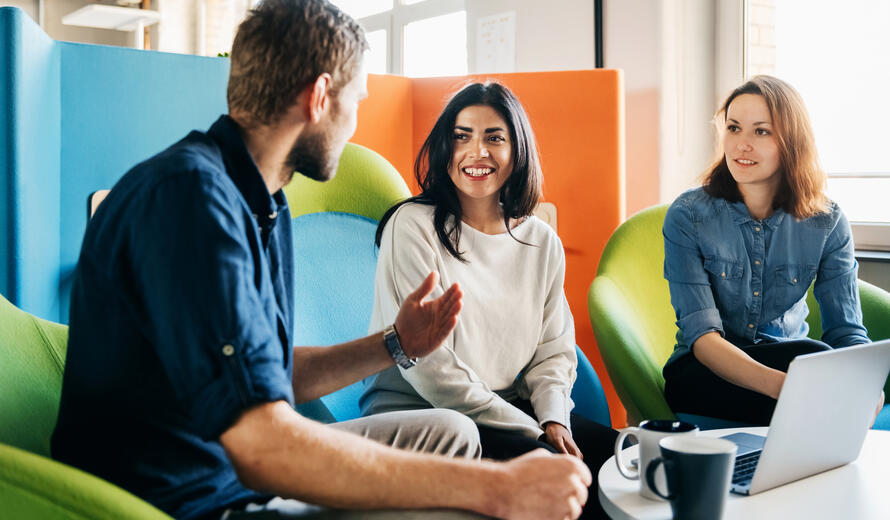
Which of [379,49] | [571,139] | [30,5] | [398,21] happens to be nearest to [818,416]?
[571,139]

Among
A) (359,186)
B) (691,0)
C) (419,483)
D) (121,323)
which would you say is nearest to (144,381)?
(121,323)

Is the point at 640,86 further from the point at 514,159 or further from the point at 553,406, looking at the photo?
the point at 553,406

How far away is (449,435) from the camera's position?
1.24 m

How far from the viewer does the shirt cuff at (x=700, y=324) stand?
1.89 meters

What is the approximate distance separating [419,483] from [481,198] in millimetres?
1101

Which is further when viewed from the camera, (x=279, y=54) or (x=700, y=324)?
(x=700, y=324)

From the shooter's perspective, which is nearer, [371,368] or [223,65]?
[371,368]

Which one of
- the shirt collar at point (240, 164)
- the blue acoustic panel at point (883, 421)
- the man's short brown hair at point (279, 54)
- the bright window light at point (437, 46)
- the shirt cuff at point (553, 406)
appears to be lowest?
the blue acoustic panel at point (883, 421)

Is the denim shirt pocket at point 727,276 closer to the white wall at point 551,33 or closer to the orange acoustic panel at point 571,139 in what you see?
the orange acoustic panel at point 571,139

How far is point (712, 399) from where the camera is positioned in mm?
1881

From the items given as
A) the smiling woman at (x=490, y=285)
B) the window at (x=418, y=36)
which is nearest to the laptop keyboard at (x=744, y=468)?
the smiling woman at (x=490, y=285)

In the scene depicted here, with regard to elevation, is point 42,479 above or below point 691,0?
below

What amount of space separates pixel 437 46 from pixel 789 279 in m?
3.56

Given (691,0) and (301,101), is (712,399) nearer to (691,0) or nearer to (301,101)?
(301,101)
